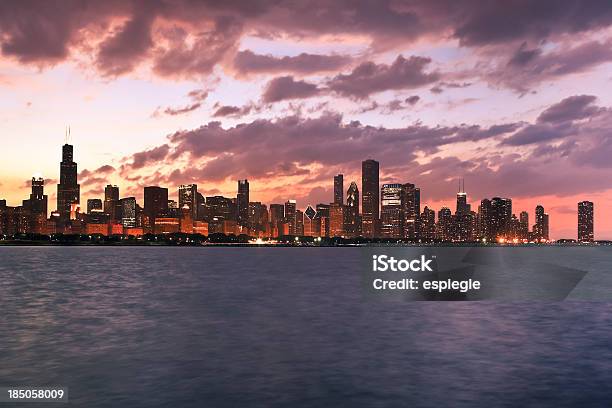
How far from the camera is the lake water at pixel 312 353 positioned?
2869 cm

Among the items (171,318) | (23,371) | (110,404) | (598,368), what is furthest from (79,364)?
(598,368)

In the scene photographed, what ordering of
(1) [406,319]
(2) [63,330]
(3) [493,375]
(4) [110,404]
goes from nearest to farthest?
(4) [110,404]
(3) [493,375]
(2) [63,330]
(1) [406,319]

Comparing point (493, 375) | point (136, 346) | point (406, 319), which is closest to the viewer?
point (493, 375)

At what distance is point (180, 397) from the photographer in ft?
91.5

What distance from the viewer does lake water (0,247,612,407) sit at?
28688 millimetres

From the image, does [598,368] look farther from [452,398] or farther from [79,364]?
[79,364]

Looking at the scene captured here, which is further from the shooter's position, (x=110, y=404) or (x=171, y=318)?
(x=171, y=318)

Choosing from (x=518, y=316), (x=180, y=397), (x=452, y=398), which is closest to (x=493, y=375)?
(x=452, y=398)

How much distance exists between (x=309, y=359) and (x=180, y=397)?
1079 centimetres

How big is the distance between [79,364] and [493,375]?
21302 mm

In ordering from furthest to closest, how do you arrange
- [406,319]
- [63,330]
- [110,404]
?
[406,319]
[63,330]
[110,404]

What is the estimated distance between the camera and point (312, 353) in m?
39.4

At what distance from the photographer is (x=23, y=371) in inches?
1323

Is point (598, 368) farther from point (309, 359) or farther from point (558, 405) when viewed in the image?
point (309, 359)
